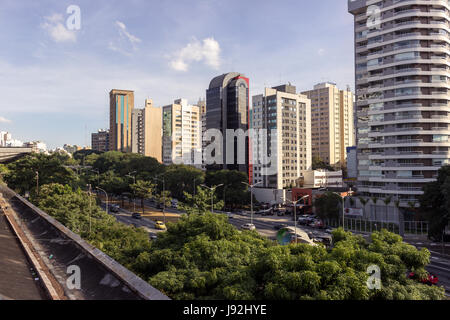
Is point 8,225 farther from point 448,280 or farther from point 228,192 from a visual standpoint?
point 228,192

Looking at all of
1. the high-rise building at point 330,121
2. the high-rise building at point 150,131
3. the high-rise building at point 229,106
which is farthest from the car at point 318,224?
the high-rise building at point 150,131

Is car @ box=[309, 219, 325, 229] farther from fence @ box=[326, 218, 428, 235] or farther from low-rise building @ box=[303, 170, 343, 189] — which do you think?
low-rise building @ box=[303, 170, 343, 189]

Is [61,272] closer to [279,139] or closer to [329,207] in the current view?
[329,207]

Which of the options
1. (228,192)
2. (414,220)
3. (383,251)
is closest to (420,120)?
(414,220)

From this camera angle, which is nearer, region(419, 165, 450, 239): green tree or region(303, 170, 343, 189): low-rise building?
region(419, 165, 450, 239): green tree

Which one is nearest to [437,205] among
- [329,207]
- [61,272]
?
[329,207]

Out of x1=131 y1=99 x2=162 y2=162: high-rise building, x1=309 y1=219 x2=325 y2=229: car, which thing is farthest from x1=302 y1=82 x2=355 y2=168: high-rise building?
x1=131 y1=99 x2=162 y2=162: high-rise building
